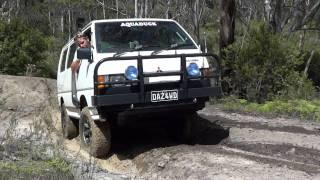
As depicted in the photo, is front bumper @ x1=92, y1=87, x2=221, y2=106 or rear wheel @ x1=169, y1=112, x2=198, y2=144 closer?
front bumper @ x1=92, y1=87, x2=221, y2=106

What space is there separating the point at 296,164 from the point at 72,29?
41614 mm

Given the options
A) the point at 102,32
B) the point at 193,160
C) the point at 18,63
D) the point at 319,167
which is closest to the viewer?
the point at 319,167

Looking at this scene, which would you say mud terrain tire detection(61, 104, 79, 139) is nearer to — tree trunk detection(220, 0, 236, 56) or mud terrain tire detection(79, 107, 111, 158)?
mud terrain tire detection(79, 107, 111, 158)

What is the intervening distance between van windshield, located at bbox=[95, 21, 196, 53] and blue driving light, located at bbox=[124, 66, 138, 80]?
0.82 meters

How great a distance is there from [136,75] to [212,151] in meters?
1.55

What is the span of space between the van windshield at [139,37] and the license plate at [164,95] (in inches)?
38.9

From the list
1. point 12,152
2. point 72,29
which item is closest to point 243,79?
point 12,152

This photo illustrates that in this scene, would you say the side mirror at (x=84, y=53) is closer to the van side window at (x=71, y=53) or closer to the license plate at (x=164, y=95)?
the license plate at (x=164, y=95)

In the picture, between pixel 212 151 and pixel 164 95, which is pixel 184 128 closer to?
pixel 212 151

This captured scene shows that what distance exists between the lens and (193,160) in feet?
25.0

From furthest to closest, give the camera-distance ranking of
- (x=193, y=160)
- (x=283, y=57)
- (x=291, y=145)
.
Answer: (x=283, y=57)
(x=291, y=145)
(x=193, y=160)

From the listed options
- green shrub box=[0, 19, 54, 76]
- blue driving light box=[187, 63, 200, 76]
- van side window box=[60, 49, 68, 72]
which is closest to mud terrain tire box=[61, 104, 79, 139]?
van side window box=[60, 49, 68, 72]

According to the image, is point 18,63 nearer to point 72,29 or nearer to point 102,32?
point 102,32

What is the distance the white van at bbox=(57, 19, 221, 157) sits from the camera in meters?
7.72
